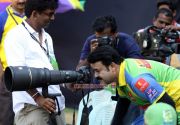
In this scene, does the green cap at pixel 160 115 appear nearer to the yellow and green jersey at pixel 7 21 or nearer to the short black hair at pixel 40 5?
the short black hair at pixel 40 5

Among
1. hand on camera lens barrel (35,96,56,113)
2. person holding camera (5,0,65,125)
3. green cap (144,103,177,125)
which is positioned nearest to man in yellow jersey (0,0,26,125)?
person holding camera (5,0,65,125)

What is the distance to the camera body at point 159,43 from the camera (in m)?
4.66

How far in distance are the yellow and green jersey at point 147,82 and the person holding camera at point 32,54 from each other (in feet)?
1.90

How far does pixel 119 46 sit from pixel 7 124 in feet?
3.80

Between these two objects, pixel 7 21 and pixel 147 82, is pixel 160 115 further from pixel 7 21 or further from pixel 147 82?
pixel 7 21

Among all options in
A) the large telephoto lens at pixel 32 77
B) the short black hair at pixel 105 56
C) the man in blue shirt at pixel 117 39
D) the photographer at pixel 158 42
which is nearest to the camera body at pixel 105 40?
the man in blue shirt at pixel 117 39

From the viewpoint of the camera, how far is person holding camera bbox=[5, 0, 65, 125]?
3.89 meters

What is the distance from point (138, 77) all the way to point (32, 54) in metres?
0.89

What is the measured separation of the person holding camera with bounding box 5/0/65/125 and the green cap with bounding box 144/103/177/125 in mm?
838

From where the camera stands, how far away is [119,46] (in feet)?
16.0

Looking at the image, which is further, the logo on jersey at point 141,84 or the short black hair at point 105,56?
the short black hair at point 105,56

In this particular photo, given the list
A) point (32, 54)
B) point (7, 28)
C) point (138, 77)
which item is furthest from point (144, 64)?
point (7, 28)

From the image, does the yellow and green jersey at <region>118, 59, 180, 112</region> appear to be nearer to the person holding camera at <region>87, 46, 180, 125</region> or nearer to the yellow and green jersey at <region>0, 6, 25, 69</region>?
the person holding camera at <region>87, 46, 180, 125</region>

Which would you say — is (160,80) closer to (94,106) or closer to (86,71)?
(86,71)
